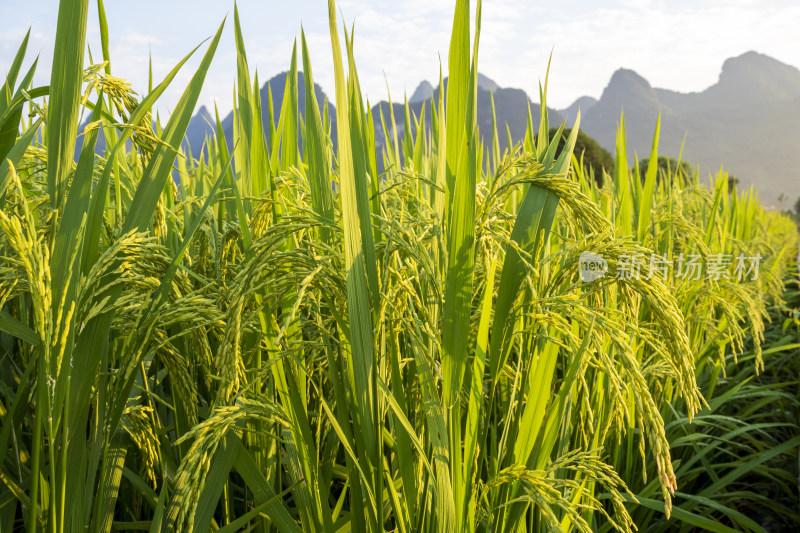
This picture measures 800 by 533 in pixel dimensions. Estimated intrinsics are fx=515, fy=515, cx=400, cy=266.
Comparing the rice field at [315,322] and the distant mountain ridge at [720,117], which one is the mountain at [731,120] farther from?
the rice field at [315,322]

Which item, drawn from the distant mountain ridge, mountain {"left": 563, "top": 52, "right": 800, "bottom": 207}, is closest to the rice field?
the distant mountain ridge

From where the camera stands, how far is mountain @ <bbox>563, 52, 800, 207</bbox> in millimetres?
106250

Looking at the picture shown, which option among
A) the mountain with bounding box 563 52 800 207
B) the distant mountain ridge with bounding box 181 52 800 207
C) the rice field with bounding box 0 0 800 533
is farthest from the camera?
the mountain with bounding box 563 52 800 207

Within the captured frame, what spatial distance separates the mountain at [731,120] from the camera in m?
106

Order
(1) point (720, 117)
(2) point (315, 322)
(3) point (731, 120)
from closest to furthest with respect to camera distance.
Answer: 1. (2) point (315, 322)
2. (3) point (731, 120)
3. (1) point (720, 117)

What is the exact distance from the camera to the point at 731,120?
4914 inches

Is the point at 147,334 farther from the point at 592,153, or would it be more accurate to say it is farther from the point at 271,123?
the point at 592,153

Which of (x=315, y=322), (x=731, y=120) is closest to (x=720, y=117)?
(x=731, y=120)

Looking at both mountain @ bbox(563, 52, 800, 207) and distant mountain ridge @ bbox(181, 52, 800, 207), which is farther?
mountain @ bbox(563, 52, 800, 207)

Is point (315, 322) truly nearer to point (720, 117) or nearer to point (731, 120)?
point (731, 120)

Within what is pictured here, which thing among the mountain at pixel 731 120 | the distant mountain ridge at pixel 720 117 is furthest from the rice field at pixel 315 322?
the mountain at pixel 731 120

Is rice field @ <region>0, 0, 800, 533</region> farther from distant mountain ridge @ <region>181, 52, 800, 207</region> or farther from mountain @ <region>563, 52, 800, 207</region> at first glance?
mountain @ <region>563, 52, 800, 207</region>

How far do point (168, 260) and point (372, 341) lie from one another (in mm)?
368

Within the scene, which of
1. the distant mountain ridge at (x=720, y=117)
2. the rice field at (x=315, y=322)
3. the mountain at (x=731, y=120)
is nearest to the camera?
the rice field at (x=315, y=322)
